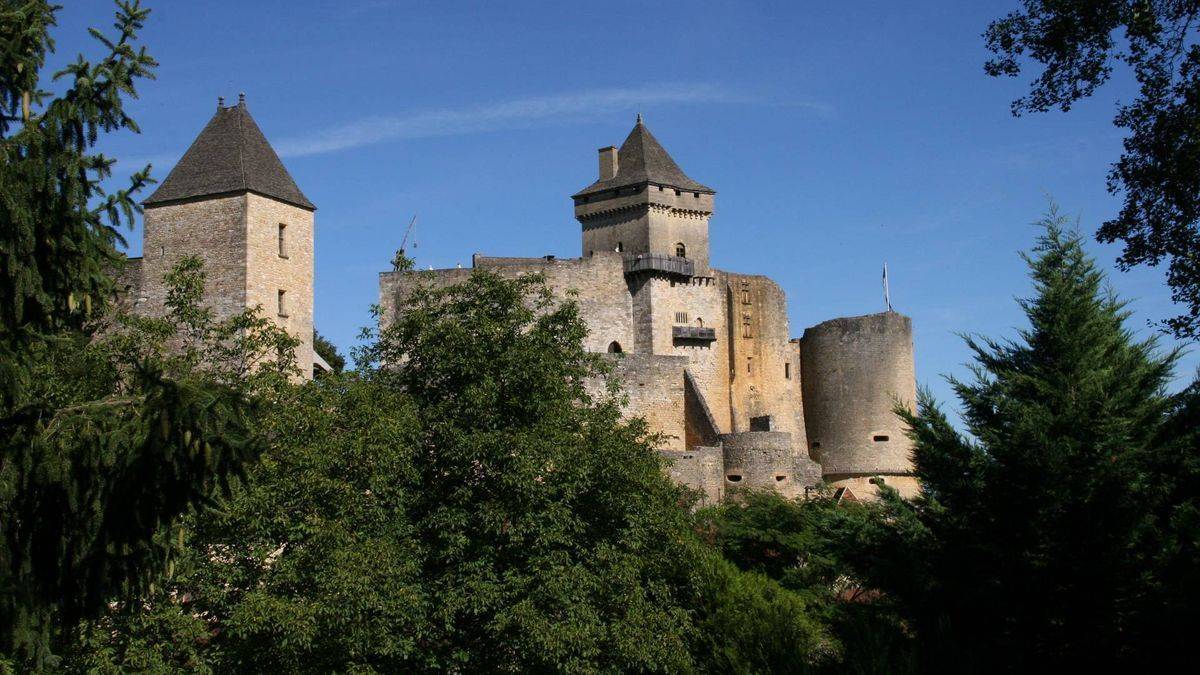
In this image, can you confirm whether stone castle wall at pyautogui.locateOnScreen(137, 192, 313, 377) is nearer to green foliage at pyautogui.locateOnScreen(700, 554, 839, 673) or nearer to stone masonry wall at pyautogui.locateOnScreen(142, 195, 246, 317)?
stone masonry wall at pyautogui.locateOnScreen(142, 195, 246, 317)

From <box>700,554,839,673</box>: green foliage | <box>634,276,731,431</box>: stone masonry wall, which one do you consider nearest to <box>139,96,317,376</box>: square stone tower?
<box>700,554,839,673</box>: green foliage

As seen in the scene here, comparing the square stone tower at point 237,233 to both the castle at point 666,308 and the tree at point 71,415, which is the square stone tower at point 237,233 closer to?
the castle at point 666,308

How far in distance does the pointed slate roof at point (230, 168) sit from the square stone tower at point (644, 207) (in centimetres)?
1859

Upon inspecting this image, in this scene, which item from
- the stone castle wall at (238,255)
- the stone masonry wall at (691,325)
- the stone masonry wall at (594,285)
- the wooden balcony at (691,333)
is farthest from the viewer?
the wooden balcony at (691,333)

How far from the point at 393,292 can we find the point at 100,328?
25.3m

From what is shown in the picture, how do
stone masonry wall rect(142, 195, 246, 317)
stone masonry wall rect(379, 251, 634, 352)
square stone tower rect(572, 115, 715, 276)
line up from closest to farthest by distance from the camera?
stone masonry wall rect(142, 195, 246, 317) < stone masonry wall rect(379, 251, 634, 352) < square stone tower rect(572, 115, 715, 276)

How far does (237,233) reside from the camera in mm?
33656

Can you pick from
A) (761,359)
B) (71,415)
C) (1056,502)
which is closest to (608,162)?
(761,359)

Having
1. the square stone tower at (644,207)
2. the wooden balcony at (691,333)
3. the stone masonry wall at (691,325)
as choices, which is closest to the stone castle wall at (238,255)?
the stone masonry wall at (691,325)

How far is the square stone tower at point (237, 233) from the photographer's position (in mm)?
33469

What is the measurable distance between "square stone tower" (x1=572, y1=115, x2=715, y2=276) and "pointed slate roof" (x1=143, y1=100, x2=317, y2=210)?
18.6 meters

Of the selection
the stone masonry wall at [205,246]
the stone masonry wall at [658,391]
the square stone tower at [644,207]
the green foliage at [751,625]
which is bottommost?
the green foliage at [751,625]

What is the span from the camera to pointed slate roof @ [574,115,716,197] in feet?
176

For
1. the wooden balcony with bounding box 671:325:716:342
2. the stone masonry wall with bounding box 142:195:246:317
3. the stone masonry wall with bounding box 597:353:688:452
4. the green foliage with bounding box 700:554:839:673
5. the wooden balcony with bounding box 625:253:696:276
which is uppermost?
the wooden balcony with bounding box 625:253:696:276
